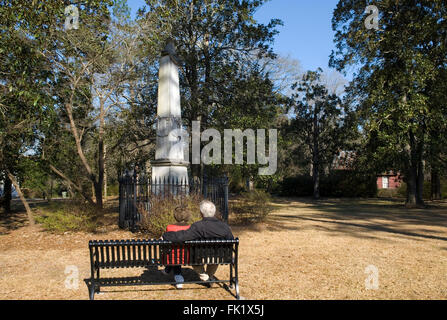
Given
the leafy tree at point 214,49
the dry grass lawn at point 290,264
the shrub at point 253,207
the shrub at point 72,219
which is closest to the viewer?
the dry grass lawn at point 290,264

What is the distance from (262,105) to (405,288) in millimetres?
12437

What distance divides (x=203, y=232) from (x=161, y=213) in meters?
3.94

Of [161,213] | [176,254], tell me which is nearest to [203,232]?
[176,254]

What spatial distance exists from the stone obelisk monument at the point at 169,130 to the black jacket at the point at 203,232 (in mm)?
5930

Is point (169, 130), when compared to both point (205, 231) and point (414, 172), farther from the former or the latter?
point (414, 172)

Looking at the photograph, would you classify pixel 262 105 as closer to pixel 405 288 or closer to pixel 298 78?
pixel 405 288

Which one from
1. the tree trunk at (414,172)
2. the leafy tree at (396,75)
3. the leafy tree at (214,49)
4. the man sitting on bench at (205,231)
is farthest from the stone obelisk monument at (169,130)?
the tree trunk at (414,172)

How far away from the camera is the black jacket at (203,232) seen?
446 centimetres

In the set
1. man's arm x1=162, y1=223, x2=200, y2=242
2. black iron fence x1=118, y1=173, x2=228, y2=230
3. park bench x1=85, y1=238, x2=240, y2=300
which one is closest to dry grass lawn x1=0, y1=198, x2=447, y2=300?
park bench x1=85, y1=238, x2=240, y2=300

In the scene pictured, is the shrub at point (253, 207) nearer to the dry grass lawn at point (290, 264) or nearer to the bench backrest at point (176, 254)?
the dry grass lawn at point (290, 264)

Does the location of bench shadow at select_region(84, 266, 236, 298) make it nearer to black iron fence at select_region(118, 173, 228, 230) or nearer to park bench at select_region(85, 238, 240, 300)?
park bench at select_region(85, 238, 240, 300)

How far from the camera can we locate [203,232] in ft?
15.0

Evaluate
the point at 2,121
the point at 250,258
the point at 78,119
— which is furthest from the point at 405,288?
the point at 78,119
